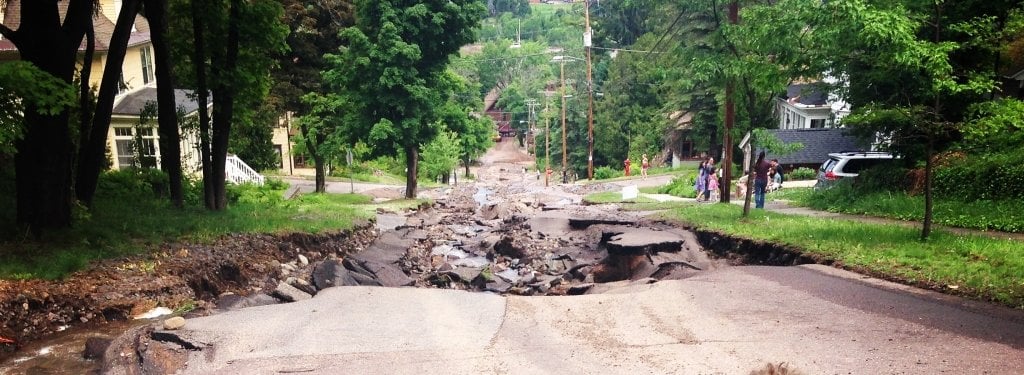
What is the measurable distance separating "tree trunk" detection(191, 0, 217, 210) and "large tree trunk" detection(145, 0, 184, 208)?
1.92 feet

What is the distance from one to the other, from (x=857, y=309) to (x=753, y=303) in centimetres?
119

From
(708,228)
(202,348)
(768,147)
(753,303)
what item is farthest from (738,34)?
(202,348)

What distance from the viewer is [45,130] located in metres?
9.38

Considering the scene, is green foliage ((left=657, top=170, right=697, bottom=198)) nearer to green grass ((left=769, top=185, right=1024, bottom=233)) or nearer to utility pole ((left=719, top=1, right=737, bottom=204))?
utility pole ((left=719, top=1, right=737, bottom=204))

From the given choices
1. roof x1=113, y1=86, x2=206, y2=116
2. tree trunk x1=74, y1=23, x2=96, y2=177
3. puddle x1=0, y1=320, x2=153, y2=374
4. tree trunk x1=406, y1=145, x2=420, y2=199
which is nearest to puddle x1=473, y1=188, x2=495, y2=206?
tree trunk x1=406, y1=145, x2=420, y2=199

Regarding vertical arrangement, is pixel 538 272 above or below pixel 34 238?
below

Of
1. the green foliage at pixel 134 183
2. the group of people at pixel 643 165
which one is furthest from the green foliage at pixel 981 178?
the group of people at pixel 643 165

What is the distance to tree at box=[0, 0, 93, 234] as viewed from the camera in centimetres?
918

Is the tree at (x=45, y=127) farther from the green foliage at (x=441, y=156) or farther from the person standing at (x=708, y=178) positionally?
the green foliage at (x=441, y=156)

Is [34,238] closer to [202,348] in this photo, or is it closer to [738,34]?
[202,348]

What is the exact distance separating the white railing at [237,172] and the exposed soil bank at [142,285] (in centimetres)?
1539

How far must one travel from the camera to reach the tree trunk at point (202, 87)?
13.8m

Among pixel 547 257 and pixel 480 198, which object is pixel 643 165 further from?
pixel 547 257

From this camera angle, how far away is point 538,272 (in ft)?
46.5
